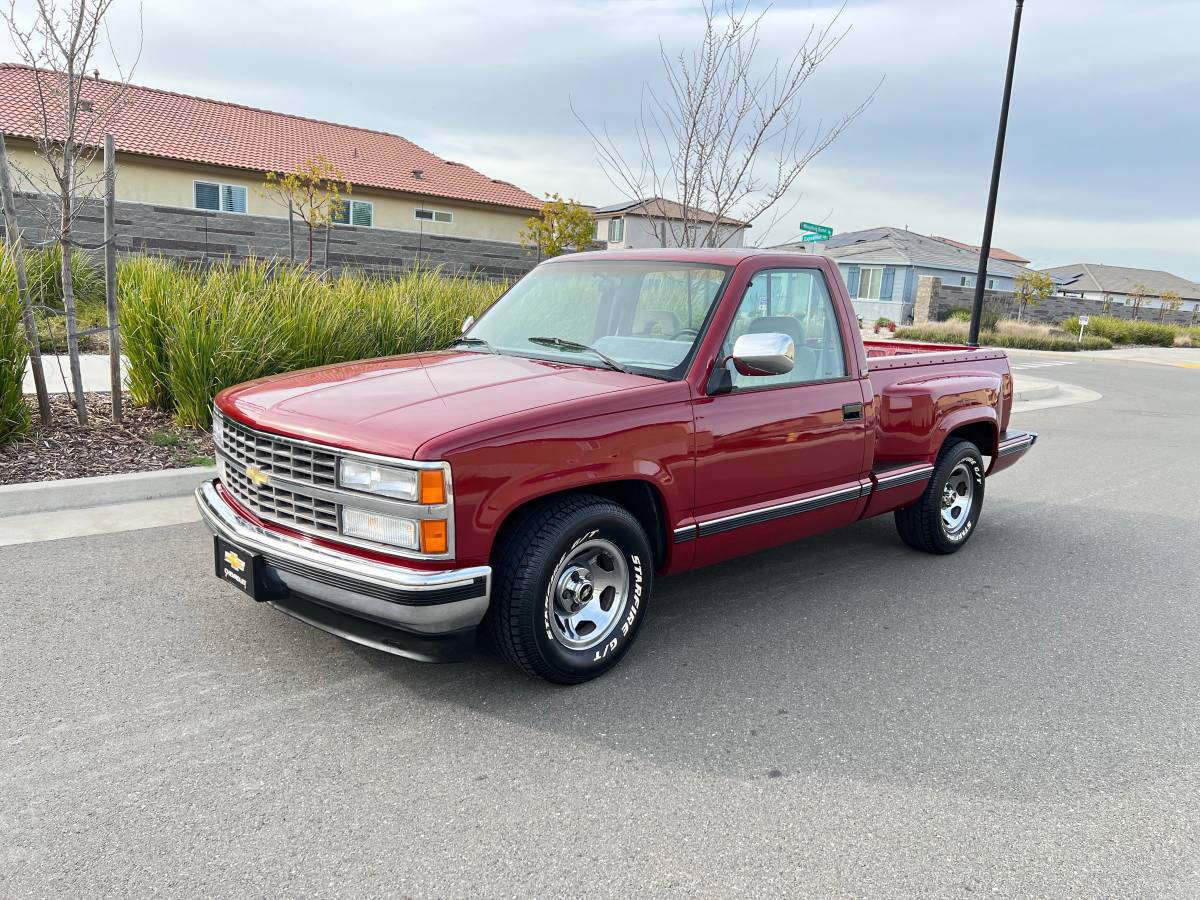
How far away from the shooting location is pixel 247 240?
18.6 meters

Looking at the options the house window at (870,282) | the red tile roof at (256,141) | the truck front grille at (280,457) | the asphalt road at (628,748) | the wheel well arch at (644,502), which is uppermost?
the red tile roof at (256,141)

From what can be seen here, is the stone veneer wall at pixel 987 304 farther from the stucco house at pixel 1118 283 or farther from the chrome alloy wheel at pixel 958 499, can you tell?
the stucco house at pixel 1118 283

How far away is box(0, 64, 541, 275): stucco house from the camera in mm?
18281

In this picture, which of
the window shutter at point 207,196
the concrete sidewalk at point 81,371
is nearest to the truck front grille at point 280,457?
the concrete sidewalk at point 81,371

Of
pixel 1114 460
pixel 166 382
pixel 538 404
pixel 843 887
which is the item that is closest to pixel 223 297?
pixel 166 382

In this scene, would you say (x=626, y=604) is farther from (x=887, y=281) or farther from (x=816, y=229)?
(x=887, y=281)

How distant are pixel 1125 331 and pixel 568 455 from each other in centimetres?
4145

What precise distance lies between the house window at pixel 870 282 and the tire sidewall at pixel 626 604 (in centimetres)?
4665

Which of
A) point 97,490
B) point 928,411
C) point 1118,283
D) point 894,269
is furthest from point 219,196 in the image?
A: point 1118,283

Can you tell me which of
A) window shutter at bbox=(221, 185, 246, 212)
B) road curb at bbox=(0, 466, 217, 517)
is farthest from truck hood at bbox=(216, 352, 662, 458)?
window shutter at bbox=(221, 185, 246, 212)

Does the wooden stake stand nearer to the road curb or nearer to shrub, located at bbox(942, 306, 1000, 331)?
the road curb

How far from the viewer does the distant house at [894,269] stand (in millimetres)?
45750

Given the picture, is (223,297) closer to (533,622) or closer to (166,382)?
(166,382)

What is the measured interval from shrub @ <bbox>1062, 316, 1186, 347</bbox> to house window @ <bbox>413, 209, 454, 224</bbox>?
25.1 metres
